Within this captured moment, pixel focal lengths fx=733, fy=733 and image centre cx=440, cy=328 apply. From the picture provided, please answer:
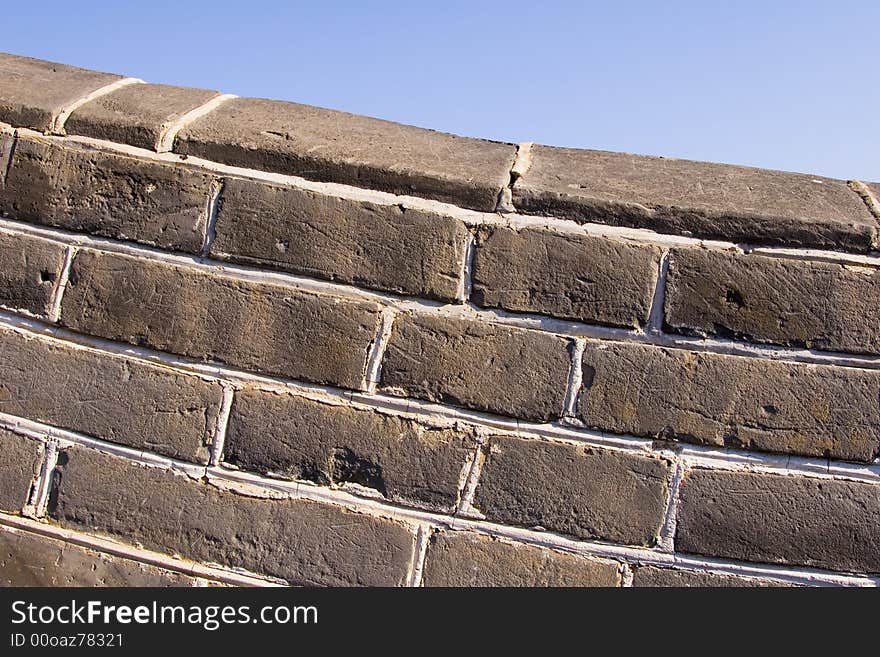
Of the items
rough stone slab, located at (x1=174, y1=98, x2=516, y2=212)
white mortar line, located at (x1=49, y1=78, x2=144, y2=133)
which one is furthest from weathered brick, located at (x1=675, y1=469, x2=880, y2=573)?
white mortar line, located at (x1=49, y1=78, x2=144, y2=133)

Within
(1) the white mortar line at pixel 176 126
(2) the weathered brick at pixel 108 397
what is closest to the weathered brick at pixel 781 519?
(2) the weathered brick at pixel 108 397

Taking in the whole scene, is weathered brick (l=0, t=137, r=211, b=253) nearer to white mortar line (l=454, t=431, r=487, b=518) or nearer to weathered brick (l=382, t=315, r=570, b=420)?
weathered brick (l=382, t=315, r=570, b=420)

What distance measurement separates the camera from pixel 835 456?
133 centimetres

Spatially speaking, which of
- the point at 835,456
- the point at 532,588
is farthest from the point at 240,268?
the point at 835,456

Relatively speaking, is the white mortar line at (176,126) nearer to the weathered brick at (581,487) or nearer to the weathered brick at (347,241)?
the weathered brick at (347,241)

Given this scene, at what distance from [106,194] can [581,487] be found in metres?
1.06

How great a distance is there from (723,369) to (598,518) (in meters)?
0.35

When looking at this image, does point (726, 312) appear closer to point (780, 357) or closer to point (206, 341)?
point (780, 357)

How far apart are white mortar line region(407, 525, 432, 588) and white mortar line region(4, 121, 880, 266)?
577 millimetres

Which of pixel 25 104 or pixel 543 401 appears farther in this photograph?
pixel 25 104

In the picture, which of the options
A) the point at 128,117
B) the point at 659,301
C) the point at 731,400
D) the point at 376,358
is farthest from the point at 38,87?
the point at 731,400

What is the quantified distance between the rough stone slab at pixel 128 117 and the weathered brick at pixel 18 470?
61 cm

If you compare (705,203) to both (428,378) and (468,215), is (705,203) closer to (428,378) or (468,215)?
(468,215)

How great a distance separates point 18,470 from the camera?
1396 mm
